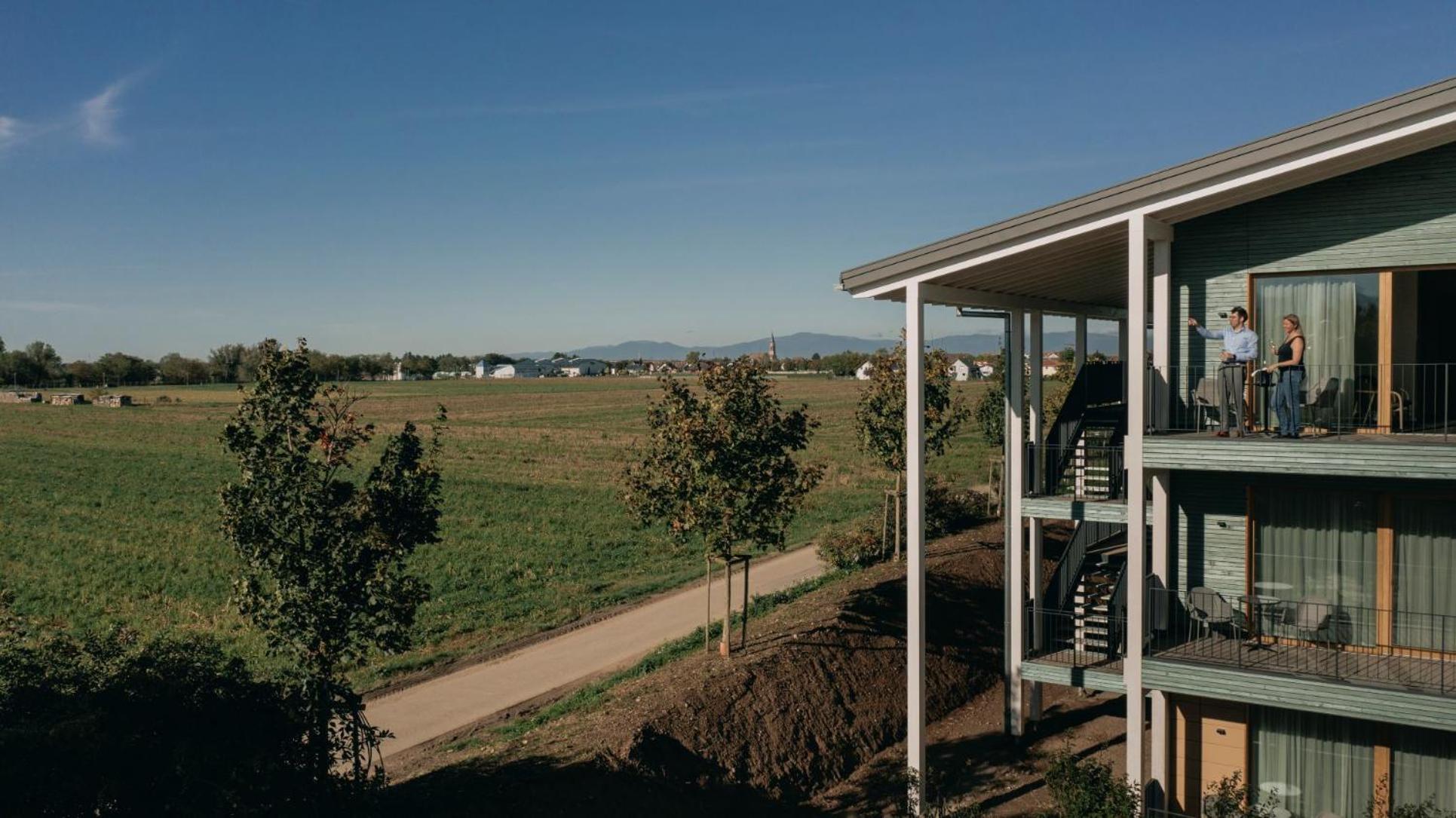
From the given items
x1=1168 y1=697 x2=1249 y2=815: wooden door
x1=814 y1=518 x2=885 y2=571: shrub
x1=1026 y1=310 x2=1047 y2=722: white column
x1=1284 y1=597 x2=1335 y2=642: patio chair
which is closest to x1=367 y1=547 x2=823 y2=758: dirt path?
x1=814 y1=518 x2=885 y2=571: shrub

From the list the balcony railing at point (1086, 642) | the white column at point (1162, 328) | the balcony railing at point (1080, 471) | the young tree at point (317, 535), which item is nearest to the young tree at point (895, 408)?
the balcony railing at point (1080, 471)

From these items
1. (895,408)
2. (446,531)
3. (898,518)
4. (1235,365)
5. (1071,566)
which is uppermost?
(1235,365)

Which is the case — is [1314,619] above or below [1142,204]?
below

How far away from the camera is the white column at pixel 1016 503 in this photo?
14828 millimetres

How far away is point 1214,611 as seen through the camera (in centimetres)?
1178

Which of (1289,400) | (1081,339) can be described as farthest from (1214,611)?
(1081,339)

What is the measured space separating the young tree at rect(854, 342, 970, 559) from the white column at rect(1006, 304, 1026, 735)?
808cm

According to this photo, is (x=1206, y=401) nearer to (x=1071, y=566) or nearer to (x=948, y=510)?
(x=1071, y=566)

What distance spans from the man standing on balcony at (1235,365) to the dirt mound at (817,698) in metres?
7.44

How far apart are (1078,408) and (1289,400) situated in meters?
4.64

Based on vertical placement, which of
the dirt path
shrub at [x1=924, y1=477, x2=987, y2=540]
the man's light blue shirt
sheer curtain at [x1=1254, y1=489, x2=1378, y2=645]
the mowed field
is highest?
the man's light blue shirt

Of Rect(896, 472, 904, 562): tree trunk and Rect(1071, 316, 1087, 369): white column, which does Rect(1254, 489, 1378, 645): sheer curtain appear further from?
Rect(896, 472, 904, 562): tree trunk

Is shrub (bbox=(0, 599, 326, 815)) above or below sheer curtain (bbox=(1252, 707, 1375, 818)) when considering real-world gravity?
above

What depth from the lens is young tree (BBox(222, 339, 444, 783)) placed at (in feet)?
35.5
